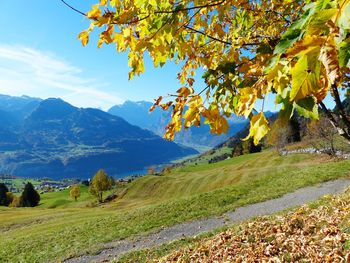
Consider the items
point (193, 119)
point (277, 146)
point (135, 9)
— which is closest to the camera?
point (193, 119)

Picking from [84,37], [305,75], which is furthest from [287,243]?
[305,75]

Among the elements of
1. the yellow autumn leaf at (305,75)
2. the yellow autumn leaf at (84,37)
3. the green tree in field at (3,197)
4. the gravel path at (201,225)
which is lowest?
the gravel path at (201,225)

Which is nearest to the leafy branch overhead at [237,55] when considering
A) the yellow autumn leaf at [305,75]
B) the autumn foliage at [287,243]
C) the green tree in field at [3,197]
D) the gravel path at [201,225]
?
the yellow autumn leaf at [305,75]

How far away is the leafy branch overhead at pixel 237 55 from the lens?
1.48 metres

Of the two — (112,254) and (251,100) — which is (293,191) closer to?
(112,254)

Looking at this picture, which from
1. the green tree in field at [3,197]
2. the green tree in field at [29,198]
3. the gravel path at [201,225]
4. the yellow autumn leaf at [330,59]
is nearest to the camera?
the yellow autumn leaf at [330,59]

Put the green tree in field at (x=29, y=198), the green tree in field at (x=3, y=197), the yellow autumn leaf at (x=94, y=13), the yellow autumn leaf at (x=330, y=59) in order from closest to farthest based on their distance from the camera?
the yellow autumn leaf at (x=330, y=59) < the yellow autumn leaf at (x=94, y=13) < the green tree in field at (x=29, y=198) < the green tree in field at (x=3, y=197)

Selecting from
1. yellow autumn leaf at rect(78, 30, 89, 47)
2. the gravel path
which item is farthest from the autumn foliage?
yellow autumn leaf at rect(78, 30, 89, 47)

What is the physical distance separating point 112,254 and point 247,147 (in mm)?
111537

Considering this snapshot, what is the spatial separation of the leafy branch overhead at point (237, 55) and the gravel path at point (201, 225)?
1476cm

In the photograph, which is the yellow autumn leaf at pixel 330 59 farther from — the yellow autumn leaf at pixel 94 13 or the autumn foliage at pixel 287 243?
the autumn foliage at pixel 287 243

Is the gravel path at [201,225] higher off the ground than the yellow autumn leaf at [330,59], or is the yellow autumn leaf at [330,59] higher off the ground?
the yellow autumn leaf at [330,59]

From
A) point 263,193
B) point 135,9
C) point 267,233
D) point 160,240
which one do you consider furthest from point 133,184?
point 135,9

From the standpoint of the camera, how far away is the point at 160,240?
18953 millimetres
